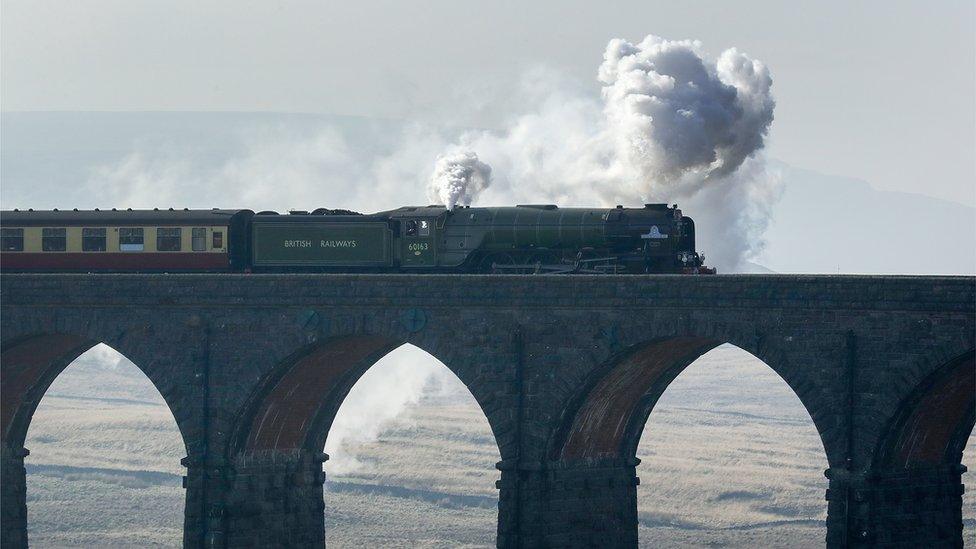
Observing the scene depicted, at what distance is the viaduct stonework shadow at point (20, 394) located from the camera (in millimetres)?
51500

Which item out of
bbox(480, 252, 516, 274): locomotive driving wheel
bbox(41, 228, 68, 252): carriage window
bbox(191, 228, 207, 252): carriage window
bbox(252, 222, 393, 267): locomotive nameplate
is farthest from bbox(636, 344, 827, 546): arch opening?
bbox(41, 228, 68, 252): carriage window

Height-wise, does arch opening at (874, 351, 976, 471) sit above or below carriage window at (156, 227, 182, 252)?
below

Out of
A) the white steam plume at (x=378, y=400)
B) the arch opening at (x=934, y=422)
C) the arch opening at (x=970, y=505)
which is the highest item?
the white steam plume at (x=378, y=400)

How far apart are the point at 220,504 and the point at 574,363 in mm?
Result: 11014

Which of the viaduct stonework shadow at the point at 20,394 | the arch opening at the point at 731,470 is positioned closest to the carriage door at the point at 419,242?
the viaduct stonework shadow at the point at 20,394

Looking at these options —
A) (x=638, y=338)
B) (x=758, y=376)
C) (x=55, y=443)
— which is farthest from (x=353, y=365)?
(x=758, y=376)

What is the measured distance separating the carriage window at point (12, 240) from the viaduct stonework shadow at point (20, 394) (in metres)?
3.56

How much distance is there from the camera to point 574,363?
4225cm

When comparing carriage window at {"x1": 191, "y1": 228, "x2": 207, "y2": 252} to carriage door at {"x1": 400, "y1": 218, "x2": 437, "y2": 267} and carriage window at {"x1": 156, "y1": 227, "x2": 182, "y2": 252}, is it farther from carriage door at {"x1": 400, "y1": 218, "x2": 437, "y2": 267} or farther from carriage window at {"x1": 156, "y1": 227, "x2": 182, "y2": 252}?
carriage door at {"x1": 400, "y1": 218, "x2": 437, "y2": 267}

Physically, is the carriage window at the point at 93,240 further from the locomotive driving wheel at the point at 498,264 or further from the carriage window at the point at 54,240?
the locomotive driving wheel at the point at 498,264

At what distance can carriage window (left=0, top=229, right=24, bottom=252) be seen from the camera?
176 feet

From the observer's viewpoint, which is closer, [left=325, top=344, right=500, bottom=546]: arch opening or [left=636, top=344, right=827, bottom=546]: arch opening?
[left=636, top=344, right=827, bottom=546]: arch opening

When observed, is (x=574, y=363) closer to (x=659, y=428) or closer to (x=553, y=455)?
(x=553, y=455)

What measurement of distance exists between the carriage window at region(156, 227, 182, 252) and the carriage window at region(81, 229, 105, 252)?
179 cm
